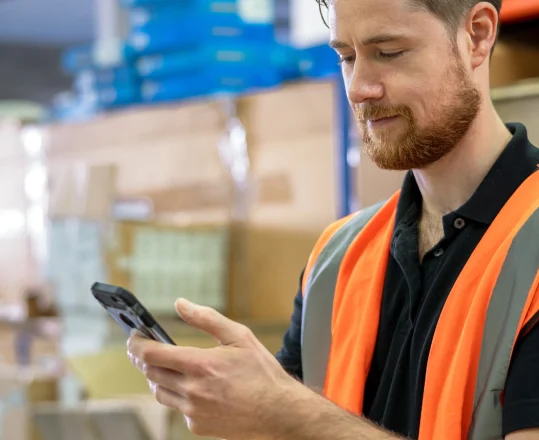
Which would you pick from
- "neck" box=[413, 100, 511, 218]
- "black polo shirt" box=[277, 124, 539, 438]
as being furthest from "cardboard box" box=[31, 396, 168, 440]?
"neck" box=[413, 100, 511, 218]

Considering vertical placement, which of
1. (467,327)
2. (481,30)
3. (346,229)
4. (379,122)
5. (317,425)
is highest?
(481,30)

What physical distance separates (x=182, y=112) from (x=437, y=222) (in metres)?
1.83

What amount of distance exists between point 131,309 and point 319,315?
0.39 m

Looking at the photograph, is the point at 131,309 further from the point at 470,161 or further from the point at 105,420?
the point at 105,420

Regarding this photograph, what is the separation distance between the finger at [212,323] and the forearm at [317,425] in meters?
0.10

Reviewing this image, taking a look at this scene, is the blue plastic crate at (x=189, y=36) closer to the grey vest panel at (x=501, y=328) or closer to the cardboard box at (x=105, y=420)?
the cardboard box at (x=105, y=420)

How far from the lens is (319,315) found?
1317mm

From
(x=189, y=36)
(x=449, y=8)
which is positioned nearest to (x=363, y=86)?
(x=449, y=8)

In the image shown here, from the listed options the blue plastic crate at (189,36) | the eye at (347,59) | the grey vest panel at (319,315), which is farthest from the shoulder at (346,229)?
the blue plastic crate at (189,36)

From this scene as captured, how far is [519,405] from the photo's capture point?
0.97 meters

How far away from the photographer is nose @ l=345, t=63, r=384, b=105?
1156 millimetres

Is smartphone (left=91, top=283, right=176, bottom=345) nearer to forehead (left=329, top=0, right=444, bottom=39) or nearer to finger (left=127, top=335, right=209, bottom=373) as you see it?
finger (left=127, top=335, right=209, bottom=373)

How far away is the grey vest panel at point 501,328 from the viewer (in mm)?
1011

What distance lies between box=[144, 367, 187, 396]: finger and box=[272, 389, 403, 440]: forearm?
12 cm
